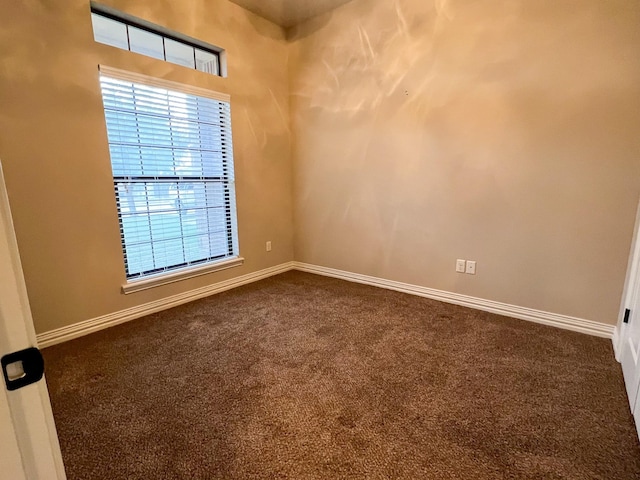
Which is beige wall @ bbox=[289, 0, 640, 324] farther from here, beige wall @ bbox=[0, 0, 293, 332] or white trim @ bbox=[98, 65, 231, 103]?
beige wall @ bbox=[0, 0, 293, 332]

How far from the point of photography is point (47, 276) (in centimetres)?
217

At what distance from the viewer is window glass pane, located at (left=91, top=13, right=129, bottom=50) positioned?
231 cm

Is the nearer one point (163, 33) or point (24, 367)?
point (24, 367)

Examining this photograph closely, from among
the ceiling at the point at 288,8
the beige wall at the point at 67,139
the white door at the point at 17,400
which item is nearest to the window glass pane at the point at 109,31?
the beige wall at the point at 67,139

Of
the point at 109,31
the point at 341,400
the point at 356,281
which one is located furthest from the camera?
the point at 356,281

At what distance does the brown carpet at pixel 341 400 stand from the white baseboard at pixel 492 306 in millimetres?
103

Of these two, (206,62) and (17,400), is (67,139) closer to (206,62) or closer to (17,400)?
(206,62)

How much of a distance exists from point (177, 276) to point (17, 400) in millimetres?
2587

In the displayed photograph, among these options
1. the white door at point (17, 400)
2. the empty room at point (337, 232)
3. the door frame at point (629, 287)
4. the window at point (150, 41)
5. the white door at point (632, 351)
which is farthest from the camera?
the window at point (150, 41)

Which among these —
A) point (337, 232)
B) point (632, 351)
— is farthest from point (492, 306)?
point (337, 232)

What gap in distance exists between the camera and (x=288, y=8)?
10.2 ft

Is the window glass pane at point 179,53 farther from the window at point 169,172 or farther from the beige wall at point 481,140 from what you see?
the beige wall at point 481,140

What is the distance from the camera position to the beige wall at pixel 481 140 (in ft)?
6.93

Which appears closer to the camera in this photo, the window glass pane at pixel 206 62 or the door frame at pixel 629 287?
the door frame at pixel 629 287
